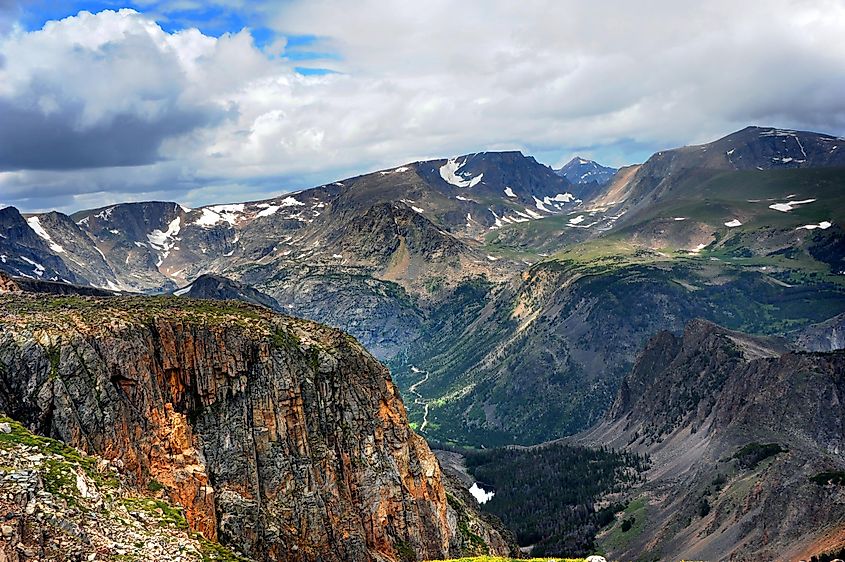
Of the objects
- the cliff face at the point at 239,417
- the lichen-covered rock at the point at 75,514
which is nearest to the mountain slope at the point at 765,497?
the cliff face at the point at 239,417

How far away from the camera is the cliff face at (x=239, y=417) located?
62719 millimetres

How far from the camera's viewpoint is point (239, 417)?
7544cm

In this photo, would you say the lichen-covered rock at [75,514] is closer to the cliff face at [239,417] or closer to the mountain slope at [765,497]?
the cliff face at [239,417]

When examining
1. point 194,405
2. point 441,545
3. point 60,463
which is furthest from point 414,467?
point 60,463

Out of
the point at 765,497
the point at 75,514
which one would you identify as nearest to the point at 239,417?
the point at 75,514

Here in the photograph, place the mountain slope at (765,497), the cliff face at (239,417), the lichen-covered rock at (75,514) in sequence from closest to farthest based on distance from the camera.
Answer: the lichen-covered rock at (75,514)
the cliff face at (239,417)
the mountain slope at (765,497)

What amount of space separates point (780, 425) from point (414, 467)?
144168mm

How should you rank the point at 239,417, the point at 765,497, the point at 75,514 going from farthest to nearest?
the point at 765,497 → the point at 239,417 → the point at 75,514

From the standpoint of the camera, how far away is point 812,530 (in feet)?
383

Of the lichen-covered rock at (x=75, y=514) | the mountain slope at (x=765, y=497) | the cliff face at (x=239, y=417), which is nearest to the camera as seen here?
the lichen-covered rock at (x=75, y=514)

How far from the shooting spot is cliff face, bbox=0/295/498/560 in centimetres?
6272

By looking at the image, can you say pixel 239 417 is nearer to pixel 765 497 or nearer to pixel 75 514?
pixel 75 514

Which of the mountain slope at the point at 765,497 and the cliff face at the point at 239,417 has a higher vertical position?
the cliff face at the point at 239,417

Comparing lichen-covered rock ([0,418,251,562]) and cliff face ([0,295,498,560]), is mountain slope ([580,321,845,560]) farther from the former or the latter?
lichen-covered rock ([0,418,251,562])
